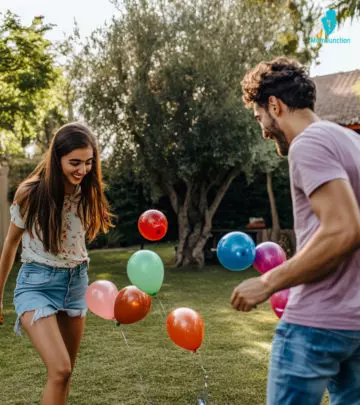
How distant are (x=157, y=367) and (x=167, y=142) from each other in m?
7.78

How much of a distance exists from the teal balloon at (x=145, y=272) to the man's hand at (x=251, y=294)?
2.00 meters

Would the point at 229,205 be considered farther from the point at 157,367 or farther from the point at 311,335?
the point at 311,335

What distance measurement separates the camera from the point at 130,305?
3.57 meters

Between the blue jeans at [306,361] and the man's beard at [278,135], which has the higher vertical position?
the man's beard at [278,135]

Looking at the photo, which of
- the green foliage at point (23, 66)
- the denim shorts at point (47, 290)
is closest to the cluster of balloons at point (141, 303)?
the denim shorts at point (47, 290)

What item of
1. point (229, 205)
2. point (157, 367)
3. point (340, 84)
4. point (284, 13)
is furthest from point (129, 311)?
point (340, 84)

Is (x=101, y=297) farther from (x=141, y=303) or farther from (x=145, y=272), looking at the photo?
(x=145, y=272)

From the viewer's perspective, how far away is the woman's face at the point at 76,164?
122 inches

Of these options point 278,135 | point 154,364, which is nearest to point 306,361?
point 278,135

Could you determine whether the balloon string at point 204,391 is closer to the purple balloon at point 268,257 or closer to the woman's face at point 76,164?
the purple balloon at point 268,257

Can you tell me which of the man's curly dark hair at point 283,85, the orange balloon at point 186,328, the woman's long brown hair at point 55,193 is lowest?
the orange balloon at point 186,328

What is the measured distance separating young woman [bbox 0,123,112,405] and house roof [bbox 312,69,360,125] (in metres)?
10.6

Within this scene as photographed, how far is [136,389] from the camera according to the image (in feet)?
14.1

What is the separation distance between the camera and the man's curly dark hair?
6.26 feet
